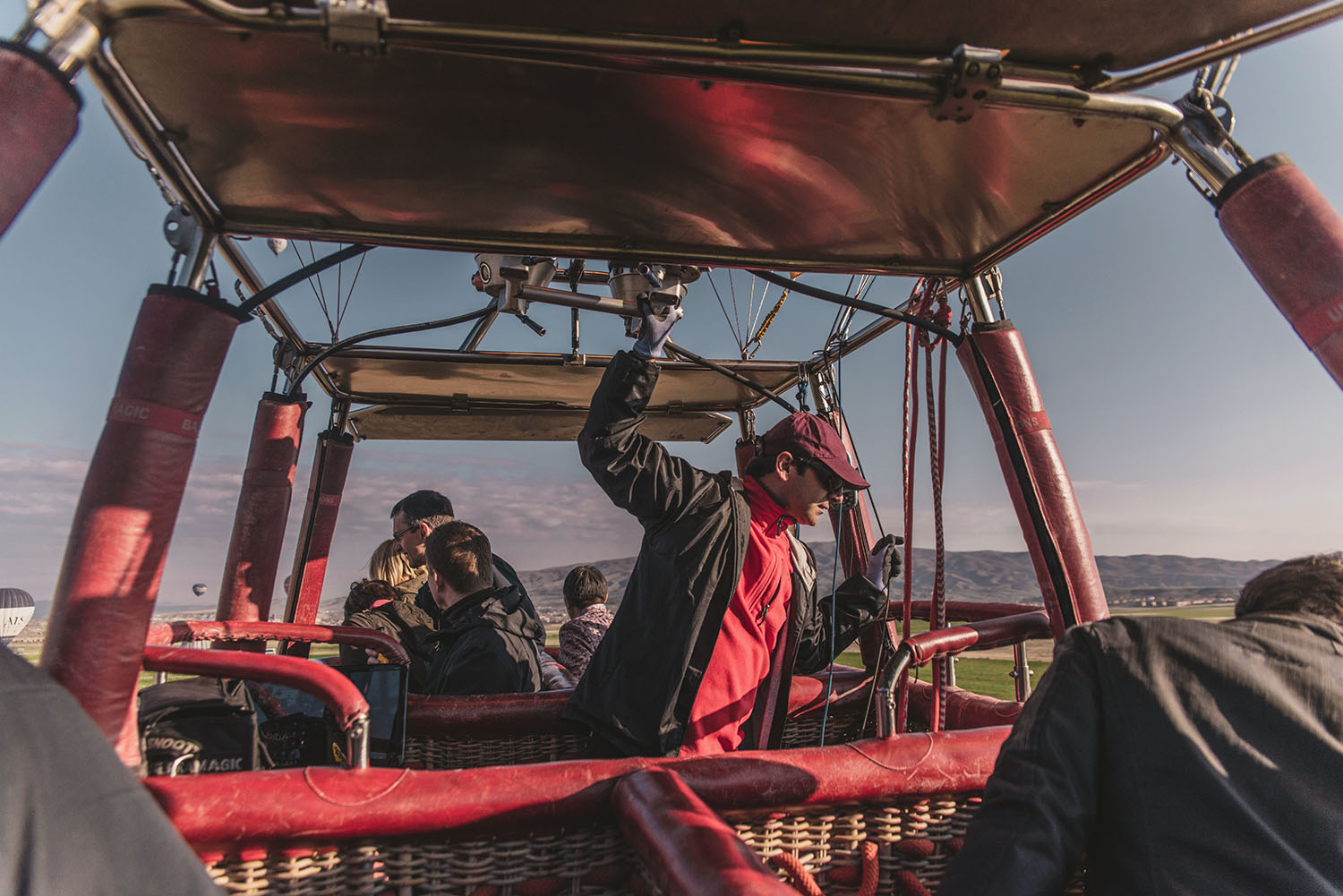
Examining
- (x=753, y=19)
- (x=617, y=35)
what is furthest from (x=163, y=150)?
(x=753, y=19)

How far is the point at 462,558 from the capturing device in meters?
2.86

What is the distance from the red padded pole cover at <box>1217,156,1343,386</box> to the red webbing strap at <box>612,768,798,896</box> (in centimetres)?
109

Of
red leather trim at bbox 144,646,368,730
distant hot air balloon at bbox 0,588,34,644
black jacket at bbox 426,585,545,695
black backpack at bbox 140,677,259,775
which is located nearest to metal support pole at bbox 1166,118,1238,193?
red leather trim at bbox 144,646,368,730

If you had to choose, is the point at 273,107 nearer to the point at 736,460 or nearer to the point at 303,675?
the point at 303,675

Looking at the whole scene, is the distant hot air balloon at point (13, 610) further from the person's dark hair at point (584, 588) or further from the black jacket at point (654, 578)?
the black jacket at point (654, 578)

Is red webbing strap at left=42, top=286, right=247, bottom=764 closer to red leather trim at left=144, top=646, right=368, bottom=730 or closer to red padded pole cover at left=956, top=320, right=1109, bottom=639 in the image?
red leather trim at left=144, top=646, right=368, bottom=730

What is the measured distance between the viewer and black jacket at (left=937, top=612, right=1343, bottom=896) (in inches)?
39.6

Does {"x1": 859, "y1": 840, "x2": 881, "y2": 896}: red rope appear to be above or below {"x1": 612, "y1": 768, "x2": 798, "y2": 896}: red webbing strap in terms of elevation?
below

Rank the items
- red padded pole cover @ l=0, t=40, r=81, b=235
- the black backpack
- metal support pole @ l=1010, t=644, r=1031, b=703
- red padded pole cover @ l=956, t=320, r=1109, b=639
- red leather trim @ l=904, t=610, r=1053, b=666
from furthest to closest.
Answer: metal support pole @ l=1010, t=644, r=1031, b=703
red padded pole cover @ l=956, t=320, r=1109, b=639
red leather trim @ l=904, t=610, r=1053, b=666
the black backpack
red padded pole cover @ l=0, t=40, r=81, b=235

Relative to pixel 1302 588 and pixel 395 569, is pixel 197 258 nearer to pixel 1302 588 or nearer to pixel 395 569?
pixel 1302 588

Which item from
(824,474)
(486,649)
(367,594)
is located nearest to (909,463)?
(824,474)

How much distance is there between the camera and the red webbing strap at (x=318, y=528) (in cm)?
333

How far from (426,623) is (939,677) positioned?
2853mm

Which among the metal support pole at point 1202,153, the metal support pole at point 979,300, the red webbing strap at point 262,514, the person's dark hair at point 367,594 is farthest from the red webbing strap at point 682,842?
the person's dark hair at point 367,594
